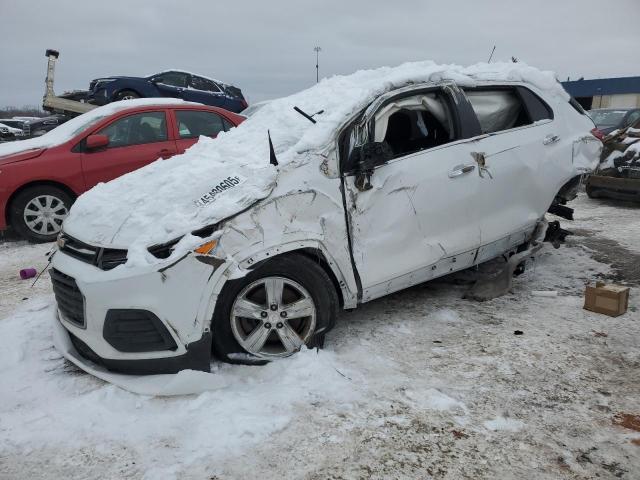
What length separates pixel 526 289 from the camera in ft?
14.6

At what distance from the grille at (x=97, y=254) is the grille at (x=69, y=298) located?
144 mm

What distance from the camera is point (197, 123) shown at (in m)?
7.08

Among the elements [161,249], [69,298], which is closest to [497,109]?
[161,249]

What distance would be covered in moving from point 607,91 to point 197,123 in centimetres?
3825

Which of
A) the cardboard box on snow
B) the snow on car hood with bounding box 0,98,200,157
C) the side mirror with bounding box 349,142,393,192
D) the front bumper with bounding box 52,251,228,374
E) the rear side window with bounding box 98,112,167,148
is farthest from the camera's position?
the rear side window with bounding box 98,112,167,148

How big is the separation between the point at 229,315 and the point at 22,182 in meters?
4.46

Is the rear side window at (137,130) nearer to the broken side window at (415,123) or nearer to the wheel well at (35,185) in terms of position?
the wheel well at (35,185)

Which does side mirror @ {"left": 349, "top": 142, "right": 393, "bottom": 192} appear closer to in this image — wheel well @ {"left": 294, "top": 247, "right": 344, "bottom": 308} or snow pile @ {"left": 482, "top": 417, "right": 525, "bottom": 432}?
wheel well @ {"left": 294, "top": 247, "right": 344, "bottom": 308}

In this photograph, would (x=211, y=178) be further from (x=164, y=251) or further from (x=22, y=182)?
(x=22, y=182)

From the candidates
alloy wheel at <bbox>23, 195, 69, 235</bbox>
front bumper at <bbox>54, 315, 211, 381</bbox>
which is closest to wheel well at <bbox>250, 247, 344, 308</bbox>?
front bumper at <bbox>54, 315, 211, 381</bbox>

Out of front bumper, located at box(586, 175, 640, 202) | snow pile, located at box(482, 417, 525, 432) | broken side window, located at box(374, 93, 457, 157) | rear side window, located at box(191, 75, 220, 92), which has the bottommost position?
snow pile, located at box(482, 417, 525, 432)

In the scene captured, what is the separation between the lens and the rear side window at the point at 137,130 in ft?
21.3

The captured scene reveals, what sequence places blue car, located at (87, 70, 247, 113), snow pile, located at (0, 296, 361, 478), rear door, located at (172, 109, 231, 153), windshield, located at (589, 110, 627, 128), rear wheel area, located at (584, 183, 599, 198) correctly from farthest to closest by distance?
blue car, located at (87, 70, 247, 113)
windshield, located at (589, 110, 627, 128)
rear wheel area, located at (584, 183, 599, 198)
rear door, located at (172, 109, 231, 153)
snow pile, located at (0, 296, 361, 478)

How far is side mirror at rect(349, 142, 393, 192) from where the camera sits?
10.5ft
